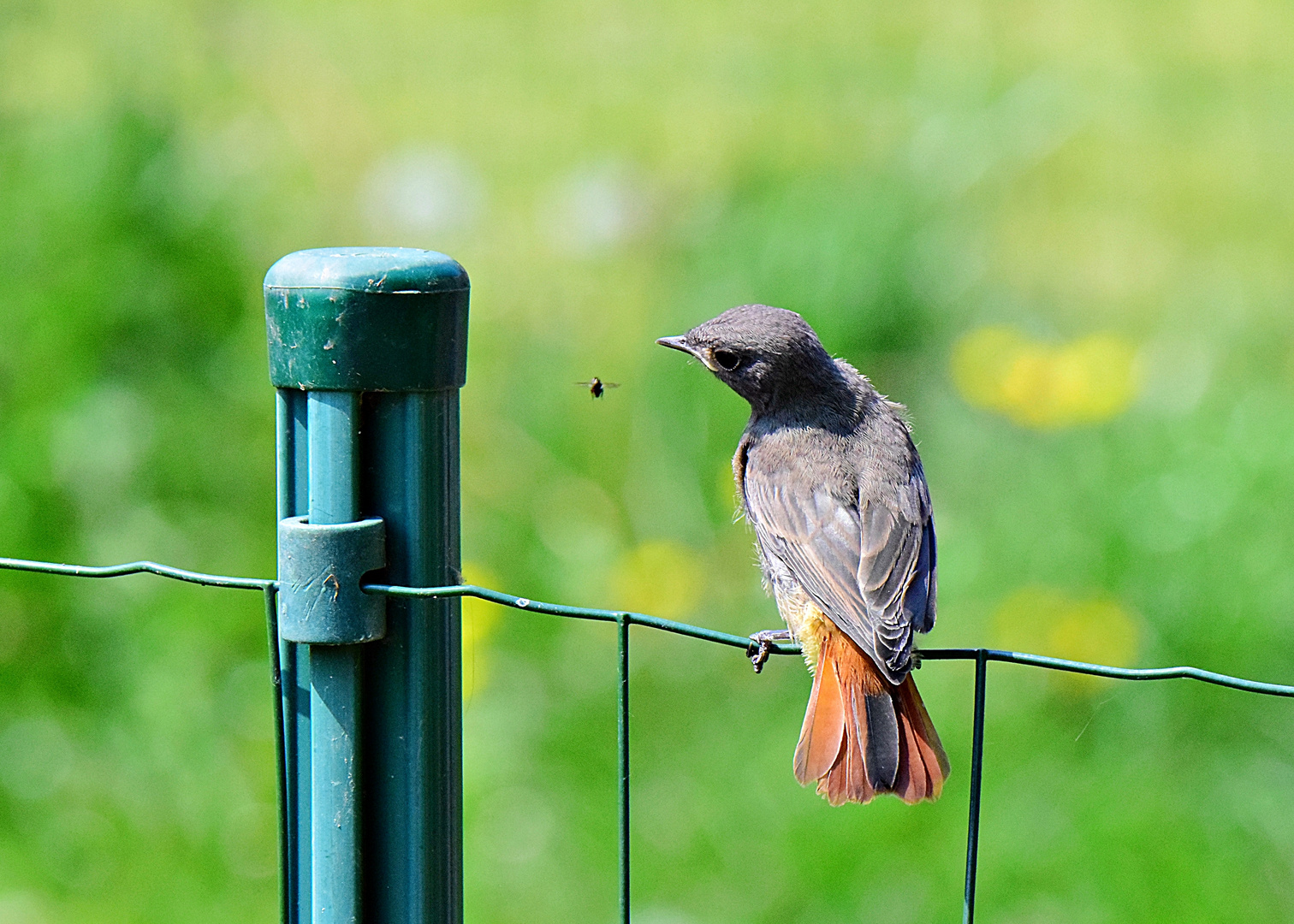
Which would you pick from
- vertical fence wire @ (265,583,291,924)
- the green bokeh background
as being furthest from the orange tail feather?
the green bokeh background

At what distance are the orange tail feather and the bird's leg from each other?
0.40ft

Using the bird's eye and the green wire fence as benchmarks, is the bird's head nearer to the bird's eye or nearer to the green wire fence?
the bird's eye

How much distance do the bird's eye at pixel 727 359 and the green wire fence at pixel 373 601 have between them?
1730 mm

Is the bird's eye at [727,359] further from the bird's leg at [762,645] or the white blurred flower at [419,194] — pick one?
the white blurred flower at [419,194]

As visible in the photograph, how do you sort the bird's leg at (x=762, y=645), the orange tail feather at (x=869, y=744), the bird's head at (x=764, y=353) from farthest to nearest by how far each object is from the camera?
the bird's head at (x=764, y=353), the orange tail feather at (x=869, y=744), the bird's leg at (x=762, y=645)

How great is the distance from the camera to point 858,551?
3.28 meters

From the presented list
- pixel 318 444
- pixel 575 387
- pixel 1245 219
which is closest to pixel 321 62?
pixel 575 387

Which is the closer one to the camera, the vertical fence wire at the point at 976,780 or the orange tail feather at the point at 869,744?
the vertical fence wire at the point at 976,780

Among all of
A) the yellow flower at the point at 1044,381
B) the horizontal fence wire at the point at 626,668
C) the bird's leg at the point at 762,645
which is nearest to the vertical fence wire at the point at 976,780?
the horizontal fence wire at the point at 626,668

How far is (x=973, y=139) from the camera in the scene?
20.5 ft

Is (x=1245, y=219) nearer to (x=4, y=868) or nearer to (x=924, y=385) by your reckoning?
(x=924, y=385)

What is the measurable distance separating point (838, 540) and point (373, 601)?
147 cm

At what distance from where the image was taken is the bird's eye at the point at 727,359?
3822 mm

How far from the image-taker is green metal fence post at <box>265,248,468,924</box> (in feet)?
6.63
